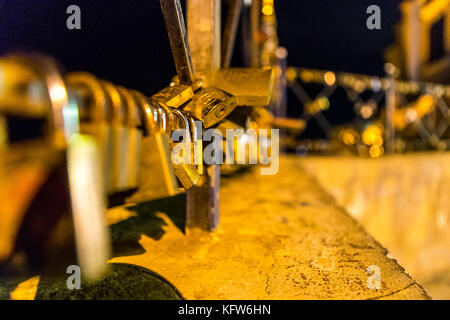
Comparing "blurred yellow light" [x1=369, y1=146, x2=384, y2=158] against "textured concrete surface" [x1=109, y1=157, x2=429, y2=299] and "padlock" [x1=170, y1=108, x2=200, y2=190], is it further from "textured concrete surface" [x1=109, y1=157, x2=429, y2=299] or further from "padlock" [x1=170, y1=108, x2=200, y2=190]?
"padlock" [x1=170, y1=108, x2=200, y2=190]

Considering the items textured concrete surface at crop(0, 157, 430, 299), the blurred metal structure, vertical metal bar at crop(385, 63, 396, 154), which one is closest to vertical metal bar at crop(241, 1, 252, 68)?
textured concrete surface at crop(0, 157, 430, 299)

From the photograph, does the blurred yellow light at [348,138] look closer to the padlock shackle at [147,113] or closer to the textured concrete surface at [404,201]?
the textured concrete surface at [404,201]

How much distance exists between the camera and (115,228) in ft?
7.73

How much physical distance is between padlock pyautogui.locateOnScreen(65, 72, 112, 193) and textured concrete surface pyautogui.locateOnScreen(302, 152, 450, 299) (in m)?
4.29

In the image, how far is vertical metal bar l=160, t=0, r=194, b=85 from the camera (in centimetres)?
169

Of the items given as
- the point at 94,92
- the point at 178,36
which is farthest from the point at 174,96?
the point at 94,92

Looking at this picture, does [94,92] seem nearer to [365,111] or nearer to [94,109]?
[94,109]

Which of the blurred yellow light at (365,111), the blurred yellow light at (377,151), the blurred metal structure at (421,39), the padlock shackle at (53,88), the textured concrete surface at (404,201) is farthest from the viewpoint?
the blurred metal structure at (421,39)

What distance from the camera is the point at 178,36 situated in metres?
1.74

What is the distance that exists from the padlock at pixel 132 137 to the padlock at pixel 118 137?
12 mm

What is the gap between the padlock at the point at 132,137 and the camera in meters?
0.96

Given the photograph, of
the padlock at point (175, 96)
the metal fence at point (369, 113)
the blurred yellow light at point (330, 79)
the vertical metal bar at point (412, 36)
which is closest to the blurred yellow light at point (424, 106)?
the metal fence at point (369, 113)
